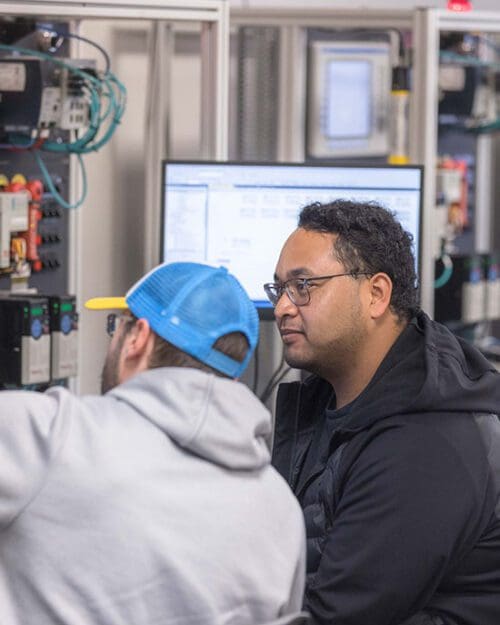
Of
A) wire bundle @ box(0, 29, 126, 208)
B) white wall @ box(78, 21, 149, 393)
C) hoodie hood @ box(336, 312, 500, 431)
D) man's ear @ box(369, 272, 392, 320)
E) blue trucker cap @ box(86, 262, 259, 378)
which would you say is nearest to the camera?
blue trucker cap @ box(86, 262, 259, 378)

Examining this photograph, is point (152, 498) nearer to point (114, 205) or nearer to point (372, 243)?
point (372, 243)

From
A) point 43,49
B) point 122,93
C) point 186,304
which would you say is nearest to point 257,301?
point 122,93

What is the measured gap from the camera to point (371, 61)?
396 cm

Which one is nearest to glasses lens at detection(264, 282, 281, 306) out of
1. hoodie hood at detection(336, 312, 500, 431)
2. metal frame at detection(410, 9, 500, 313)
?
hoodie hood at detection(336, 312, 500, 431)

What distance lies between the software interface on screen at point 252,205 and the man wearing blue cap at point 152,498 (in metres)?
1.44

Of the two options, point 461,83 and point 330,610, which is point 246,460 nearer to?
point 330,610

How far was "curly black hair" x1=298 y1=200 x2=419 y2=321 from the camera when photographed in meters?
1.89

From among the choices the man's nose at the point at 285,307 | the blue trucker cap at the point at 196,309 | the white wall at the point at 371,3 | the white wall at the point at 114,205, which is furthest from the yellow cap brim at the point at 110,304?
the white wall at the point at 371,3

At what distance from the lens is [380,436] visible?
1686 millimetres

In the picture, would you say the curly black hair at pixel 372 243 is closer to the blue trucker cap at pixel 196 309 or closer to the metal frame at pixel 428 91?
the blue trucker cap at pixel 196 309

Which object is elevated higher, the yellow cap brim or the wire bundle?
the wire bundle

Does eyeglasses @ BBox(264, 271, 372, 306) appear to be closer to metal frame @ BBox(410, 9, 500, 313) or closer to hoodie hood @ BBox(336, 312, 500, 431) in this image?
hoodie hood @ BBox(336, 312, 500, 431)

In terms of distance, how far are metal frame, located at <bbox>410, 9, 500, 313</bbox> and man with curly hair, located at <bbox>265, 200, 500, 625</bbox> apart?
851 mm

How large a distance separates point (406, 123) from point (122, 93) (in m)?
0.74
